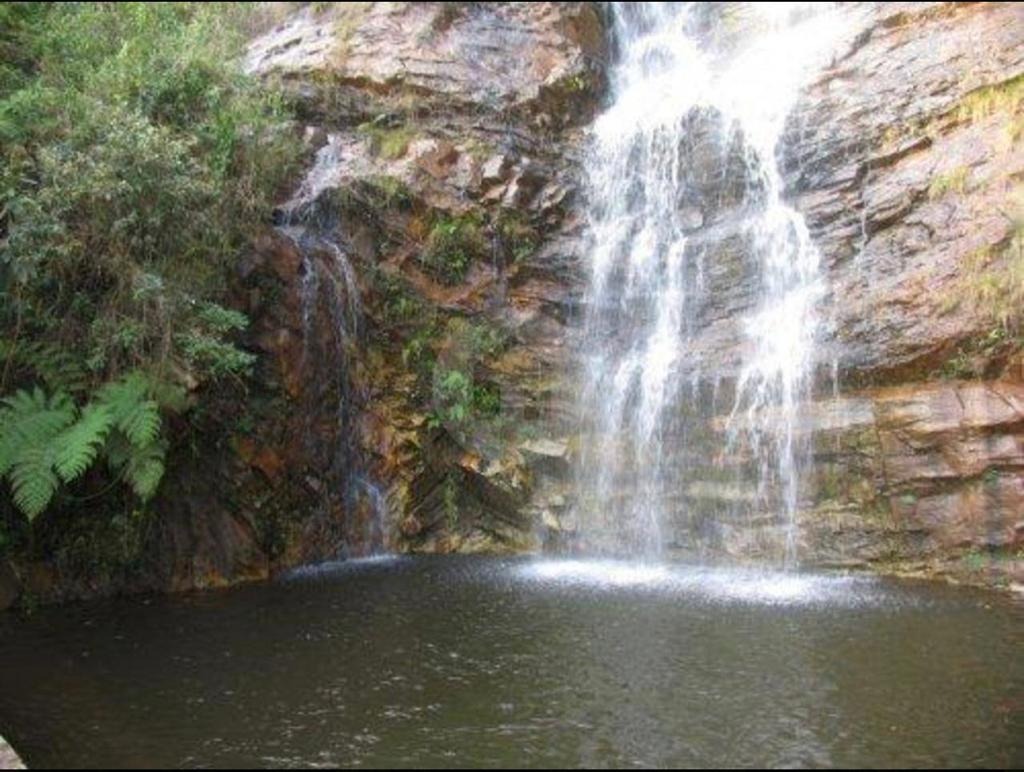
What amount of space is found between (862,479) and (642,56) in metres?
10.3

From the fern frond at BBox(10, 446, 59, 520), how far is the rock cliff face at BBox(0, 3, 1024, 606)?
1.74 m

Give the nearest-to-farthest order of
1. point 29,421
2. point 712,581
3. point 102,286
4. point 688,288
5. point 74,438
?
1. point 74,438
2. point 29,421
3. point 102,286
4. point 712,581
5. point 688,288

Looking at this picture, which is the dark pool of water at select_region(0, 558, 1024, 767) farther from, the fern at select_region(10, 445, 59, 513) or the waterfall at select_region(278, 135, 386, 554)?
the waterfall at select_region(278, 135, 386, 554)

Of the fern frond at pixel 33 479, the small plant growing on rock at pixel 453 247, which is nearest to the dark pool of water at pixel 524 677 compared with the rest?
the fern frond at pixel 33 479

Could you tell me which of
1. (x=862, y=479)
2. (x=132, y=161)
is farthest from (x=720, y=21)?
(x=132, y=161)

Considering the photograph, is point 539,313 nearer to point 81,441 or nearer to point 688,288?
point 688,288

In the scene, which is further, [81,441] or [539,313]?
[539,313]

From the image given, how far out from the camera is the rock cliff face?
31.8 ft

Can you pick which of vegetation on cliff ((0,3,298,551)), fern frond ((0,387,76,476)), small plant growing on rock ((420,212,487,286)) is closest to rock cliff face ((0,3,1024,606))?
small plant growing on rock ((420,212,487,286))

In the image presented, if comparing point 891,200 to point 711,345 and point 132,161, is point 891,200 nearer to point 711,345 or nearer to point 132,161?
point 711,345

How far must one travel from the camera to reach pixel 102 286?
9289 mm

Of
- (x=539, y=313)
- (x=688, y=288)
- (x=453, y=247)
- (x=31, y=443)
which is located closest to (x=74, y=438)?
(x=31, y=443)

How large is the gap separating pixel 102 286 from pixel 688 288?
7438 mm

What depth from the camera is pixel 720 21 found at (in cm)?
1716
